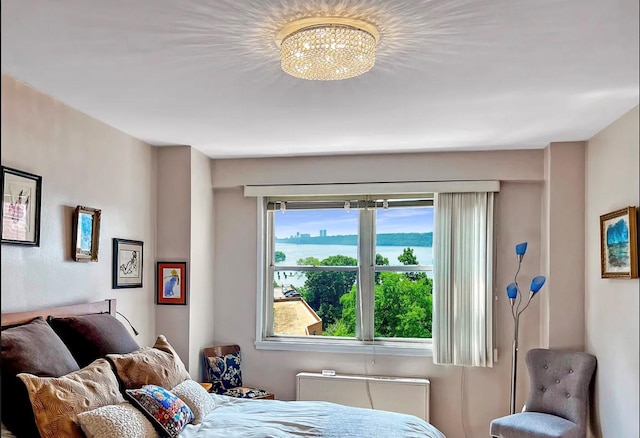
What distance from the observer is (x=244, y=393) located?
386cm

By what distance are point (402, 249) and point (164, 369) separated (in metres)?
2.12

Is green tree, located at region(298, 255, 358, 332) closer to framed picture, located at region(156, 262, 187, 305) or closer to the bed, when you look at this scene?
framed picture, located at region(156, 262, 187, 305)

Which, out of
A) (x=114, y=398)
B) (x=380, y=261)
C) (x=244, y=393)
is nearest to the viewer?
(x=114, y=398)

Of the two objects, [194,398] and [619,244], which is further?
[619,244]

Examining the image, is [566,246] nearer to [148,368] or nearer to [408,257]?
[408,257]

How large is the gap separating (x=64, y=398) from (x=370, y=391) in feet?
7.87

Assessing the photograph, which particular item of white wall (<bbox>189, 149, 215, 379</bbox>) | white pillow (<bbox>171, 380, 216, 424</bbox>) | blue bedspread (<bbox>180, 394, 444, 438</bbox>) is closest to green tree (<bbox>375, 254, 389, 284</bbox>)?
white wall (<bbox>189, 149, 215, 379</bbox>)

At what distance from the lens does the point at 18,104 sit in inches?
97.9

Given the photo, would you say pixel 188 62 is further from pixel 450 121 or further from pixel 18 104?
pixel 450 121

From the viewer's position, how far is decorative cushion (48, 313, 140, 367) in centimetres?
261

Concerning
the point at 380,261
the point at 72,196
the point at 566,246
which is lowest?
the point at 380,261

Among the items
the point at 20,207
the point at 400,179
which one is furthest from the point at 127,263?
the point at 400,179

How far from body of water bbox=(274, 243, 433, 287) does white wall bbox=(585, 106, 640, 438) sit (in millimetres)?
1168

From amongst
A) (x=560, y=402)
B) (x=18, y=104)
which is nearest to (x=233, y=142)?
(x=18, y=104)
